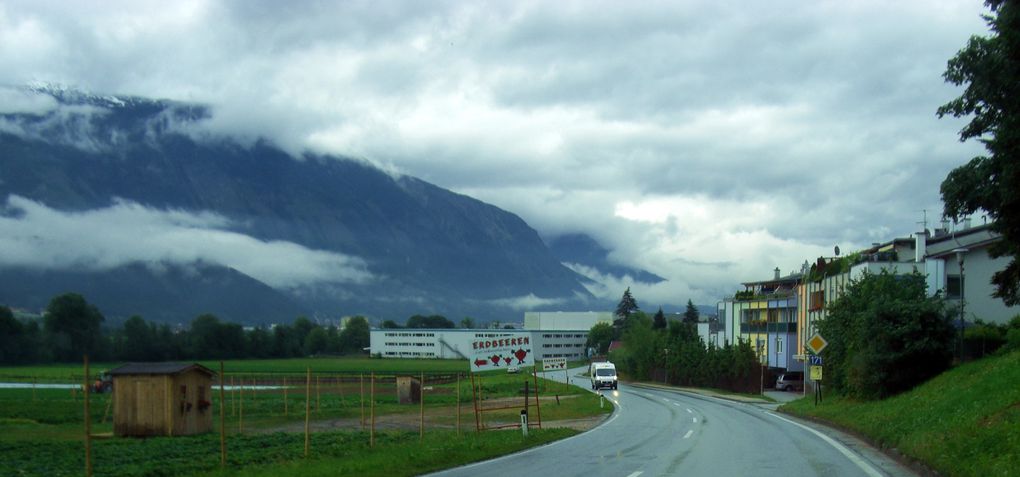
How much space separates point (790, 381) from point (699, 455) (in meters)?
60.5

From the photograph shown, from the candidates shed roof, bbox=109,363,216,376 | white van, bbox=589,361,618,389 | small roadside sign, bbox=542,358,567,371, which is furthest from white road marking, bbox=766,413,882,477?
white van, bbox=589,361,618,389

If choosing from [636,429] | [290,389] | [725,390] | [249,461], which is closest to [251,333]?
[290,389]

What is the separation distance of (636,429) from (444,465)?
1359cm

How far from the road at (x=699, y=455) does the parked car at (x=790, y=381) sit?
1830 inches

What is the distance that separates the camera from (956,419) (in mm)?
21609

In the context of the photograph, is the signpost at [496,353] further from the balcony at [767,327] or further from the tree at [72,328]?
the balcony at [767,327]

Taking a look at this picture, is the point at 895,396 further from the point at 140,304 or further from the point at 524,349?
the point at 140,304

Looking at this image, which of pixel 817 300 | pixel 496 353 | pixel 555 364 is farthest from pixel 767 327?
Answer: pixel 496 353

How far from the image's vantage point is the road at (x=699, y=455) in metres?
18.3

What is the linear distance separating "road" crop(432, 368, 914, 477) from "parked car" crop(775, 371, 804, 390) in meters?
46.5

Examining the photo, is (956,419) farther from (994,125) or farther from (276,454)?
(276,454)

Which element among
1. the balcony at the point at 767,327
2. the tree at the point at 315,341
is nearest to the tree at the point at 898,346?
the balcony at the point at 767,327

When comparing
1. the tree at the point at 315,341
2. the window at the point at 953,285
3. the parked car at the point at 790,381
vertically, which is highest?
the window at the point at 953,285

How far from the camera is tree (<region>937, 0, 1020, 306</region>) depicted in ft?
72.5
